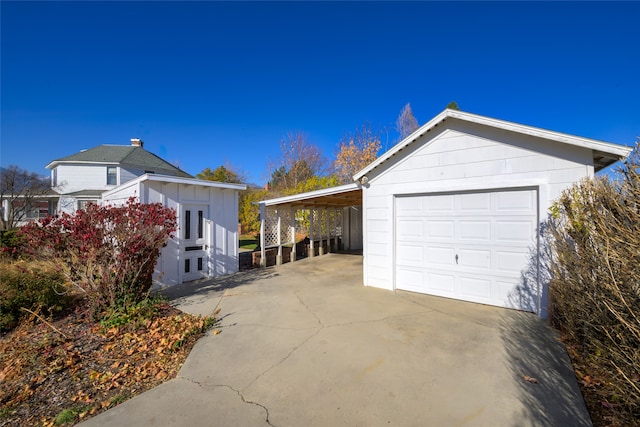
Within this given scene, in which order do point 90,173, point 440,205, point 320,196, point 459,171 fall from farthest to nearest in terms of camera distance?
point 90,173 → point 320,196 → point 440,205 → point 459,171

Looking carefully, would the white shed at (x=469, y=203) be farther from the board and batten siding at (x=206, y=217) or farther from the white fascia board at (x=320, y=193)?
the board and batten siding at (x=206, y=217)

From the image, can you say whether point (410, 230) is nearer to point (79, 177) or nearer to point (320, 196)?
point (320, 196)

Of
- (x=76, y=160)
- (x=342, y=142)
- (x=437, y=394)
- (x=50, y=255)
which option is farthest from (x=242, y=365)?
(x=76, y=160)

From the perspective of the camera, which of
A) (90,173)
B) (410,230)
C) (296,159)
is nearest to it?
(410,230)

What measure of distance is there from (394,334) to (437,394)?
1.49 meters

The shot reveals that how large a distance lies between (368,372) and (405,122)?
22.4 metres

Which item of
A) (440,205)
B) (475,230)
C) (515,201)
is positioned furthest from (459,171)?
(475,230)

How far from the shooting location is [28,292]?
5.03m

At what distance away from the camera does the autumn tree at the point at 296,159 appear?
25844 mm

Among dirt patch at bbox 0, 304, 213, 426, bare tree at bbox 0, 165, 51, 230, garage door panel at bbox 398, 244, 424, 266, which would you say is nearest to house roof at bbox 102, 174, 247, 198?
dirt patch at bbox 0, 304, 213, 426

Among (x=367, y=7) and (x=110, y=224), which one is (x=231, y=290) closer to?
(x=110, y=224)

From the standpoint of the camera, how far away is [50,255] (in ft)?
15.8

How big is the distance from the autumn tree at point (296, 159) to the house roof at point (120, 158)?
364 inches

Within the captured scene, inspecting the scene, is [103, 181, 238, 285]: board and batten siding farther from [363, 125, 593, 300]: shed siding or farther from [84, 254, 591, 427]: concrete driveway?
[363, 125, 593, 300]: shed siding
